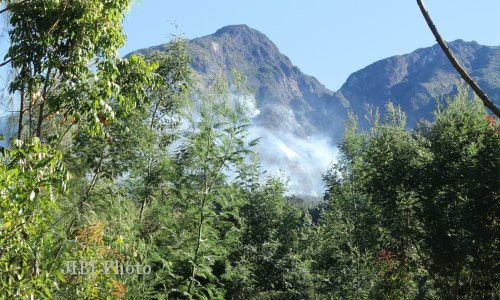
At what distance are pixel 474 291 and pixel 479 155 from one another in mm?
4125

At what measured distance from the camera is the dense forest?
6371 mm

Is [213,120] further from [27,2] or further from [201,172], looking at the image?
[27,2]

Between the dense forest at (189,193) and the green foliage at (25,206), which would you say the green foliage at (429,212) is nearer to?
the dense forest at (189,193)

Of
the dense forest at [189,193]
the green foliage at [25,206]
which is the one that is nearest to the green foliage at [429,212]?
the dense forest at [189,193]

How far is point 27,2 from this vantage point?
6.84 metres

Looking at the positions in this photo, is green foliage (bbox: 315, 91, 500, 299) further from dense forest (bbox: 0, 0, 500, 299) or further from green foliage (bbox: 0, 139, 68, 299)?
green foliage (bbox: 0, 139, 68, 299)

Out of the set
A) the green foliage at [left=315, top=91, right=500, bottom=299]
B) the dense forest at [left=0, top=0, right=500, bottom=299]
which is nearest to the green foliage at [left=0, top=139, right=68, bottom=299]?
the dense forest at [left=0, top=0, right=500, bottom=299]

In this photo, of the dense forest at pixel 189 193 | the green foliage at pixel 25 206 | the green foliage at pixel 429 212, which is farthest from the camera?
the green foliage at pixel 429 212

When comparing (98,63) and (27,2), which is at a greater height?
(27,2)

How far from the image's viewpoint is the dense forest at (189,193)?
6.37m

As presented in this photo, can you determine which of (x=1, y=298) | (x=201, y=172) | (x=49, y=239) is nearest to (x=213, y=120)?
(x=201, y=172)

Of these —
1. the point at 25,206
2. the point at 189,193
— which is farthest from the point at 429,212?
the point at 25,206

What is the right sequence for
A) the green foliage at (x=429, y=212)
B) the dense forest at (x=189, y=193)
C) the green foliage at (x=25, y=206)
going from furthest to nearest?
the green foliage at (x=429, y=212) → the dense forest at (x=189, y=193) → the green foliage at (x=25, y=206)

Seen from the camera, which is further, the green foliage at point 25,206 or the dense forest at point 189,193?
the dense forest at point 189,193
